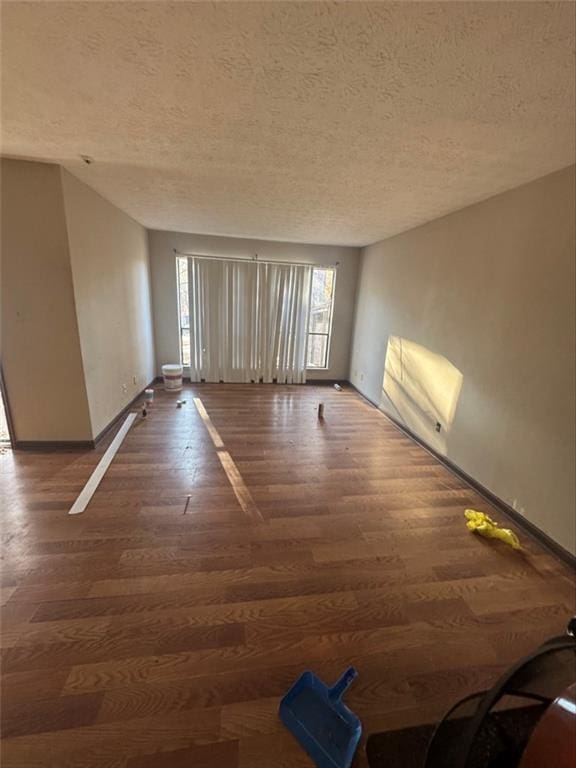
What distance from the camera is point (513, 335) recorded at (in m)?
2.23

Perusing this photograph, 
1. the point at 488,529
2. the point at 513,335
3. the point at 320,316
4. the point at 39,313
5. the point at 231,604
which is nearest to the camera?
the point at 231,604

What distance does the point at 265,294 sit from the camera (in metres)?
4.92

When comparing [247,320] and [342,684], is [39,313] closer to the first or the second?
[247,320]

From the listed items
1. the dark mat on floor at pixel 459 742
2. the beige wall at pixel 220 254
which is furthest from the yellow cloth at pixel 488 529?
the beige wall at pixel 220 254

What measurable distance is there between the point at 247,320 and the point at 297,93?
12.2 ft

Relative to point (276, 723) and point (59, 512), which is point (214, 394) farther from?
point (276, 723)

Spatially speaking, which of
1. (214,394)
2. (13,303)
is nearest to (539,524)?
(214,394)

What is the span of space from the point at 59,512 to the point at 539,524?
3.20m

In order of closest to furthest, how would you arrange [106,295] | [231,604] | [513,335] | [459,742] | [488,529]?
[459,742] → [231,604] → [488,529] → [513,335] → [106,295]

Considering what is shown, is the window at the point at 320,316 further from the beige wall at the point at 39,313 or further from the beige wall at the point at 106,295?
the beige wall at the point at 39,313

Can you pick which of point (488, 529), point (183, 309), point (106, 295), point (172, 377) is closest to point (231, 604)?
point (488, 529)

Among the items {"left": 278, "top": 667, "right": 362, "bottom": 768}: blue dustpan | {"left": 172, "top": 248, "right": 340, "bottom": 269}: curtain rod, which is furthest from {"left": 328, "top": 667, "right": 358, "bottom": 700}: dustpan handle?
{"left": 172, "top": 248, "right": 340, "bottom": 269}: curtain rod

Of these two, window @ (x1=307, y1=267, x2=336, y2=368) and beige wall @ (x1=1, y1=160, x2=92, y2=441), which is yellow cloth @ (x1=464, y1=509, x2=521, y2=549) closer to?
beige wall @ (x1=1, y1=160, x2=92, y2=441)

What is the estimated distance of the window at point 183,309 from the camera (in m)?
4.79
